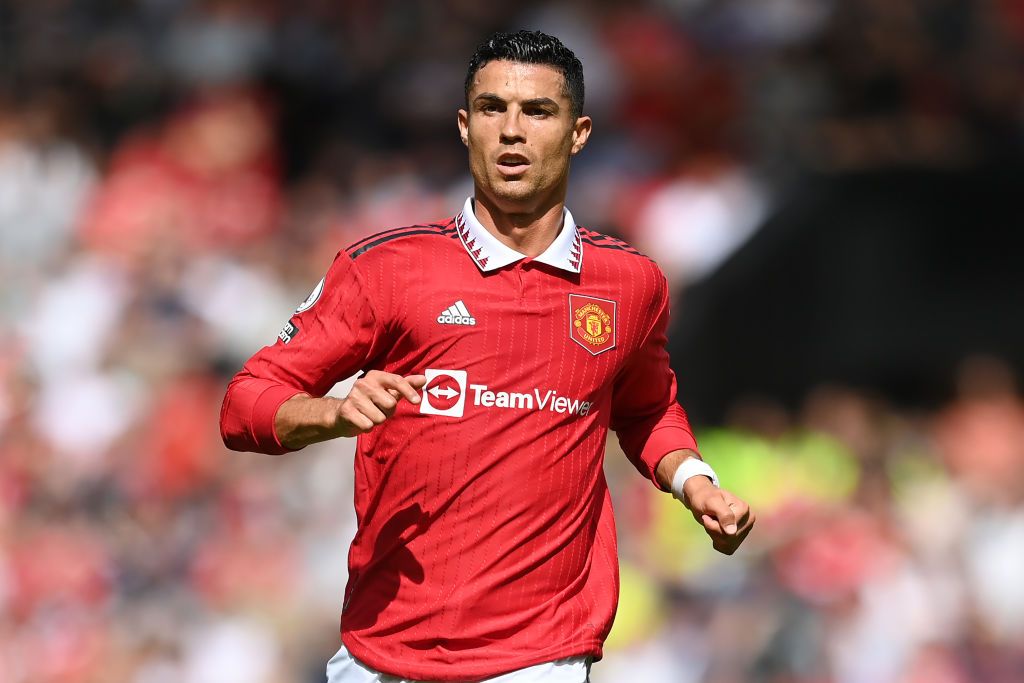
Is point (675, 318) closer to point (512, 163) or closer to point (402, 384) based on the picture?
point (512, 163)

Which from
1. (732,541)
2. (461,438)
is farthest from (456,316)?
(732,541)

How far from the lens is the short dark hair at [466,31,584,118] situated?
13.7 ft

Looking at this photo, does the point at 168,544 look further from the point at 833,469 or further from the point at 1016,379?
the point at 1016,379

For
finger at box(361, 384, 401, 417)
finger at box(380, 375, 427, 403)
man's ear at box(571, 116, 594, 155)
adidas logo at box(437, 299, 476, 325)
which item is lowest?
finger at box(361, 384, 401, 417)

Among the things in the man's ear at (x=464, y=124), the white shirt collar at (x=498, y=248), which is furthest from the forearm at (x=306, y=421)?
the man's ear at (x=464, y=124)

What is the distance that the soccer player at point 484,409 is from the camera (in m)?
4.06

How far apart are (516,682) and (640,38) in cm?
829

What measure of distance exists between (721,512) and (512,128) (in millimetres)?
1098

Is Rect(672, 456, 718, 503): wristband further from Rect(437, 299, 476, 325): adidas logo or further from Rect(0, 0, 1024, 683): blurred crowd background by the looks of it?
Rect(0, 0, 1024, 683): blurred crowd background

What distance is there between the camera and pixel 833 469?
9.05 m

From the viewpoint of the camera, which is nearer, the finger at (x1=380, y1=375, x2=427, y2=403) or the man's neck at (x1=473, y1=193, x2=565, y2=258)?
the finger at (x1=380, y1=375, x2=427, y2=403)

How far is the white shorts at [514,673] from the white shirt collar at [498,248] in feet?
3.33

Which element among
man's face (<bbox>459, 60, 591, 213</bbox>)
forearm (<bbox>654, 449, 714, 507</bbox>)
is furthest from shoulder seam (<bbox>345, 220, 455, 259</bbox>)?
forearm (<bbox>654, 449, 714, 507</bbox>)

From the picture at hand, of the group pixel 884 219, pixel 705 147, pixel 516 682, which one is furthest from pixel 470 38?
pixel 516 682
